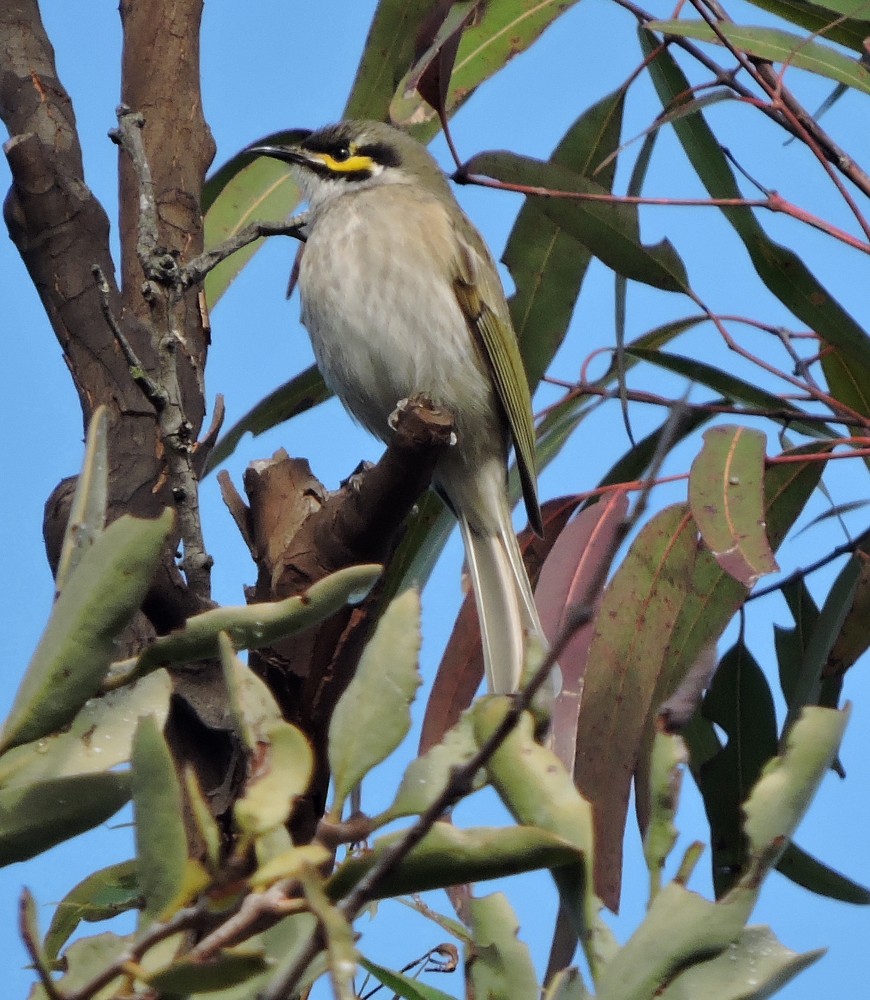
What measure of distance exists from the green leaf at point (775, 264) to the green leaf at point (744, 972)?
1.92m

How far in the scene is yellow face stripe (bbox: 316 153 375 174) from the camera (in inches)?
124

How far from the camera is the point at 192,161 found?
2.66m

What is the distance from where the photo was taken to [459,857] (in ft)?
2.42

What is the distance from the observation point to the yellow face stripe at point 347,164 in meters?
3.14

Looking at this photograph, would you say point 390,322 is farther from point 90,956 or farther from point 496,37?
point 90,956

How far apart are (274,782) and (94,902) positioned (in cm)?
123

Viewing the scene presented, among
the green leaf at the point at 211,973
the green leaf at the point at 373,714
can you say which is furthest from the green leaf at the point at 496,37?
the green leaf at the point at 211,973

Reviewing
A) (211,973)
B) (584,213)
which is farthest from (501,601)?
(211,973)

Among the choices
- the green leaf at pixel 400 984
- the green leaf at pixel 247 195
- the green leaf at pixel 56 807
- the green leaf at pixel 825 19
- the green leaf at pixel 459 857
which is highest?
the green leaf at pixel 247 195

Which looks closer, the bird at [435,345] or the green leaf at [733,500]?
the green leaf at [733,500]

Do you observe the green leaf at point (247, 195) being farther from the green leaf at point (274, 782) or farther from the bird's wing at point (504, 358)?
the green leaf at point (274, 782)

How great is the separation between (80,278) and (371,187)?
0.96 metres

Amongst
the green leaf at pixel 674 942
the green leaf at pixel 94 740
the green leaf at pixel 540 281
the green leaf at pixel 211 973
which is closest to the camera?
the green leaf at pixel 211 973

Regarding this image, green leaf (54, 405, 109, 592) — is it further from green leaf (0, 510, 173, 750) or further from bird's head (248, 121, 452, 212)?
bird's head (248, 121, 452, 212)
